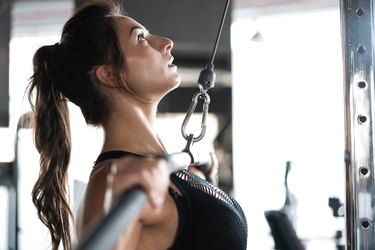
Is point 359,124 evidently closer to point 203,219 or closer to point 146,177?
point 203,219

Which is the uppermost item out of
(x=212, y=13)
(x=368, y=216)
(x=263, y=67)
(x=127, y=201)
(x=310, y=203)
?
(x=212, y=13)

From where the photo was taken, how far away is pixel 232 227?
1301mm

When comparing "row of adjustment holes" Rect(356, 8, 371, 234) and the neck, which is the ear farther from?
"row of adjustment holes" Rect(356, 8, 371, 234)

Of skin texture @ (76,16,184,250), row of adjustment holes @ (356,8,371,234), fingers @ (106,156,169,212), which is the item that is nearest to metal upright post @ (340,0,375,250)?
row of adjustment holes @ (356,8,371,234)

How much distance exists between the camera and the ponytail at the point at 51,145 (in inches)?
59.3

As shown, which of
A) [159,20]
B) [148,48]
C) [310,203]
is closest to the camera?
[148,48]

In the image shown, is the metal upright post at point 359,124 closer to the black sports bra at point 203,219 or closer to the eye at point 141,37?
the black sports bra at point 203,219

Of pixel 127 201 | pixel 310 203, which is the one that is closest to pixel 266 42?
pixel 310 203

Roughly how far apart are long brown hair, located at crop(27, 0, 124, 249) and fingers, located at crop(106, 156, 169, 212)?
833mm

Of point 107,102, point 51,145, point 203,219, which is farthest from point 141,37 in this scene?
point 203,219

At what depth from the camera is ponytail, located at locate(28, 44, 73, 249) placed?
4.94 ft

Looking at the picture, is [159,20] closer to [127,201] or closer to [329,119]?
[329,119]

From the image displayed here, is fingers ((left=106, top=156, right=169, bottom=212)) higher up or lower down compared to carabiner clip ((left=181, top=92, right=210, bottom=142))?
lower down

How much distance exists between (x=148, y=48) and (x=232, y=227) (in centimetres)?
49
